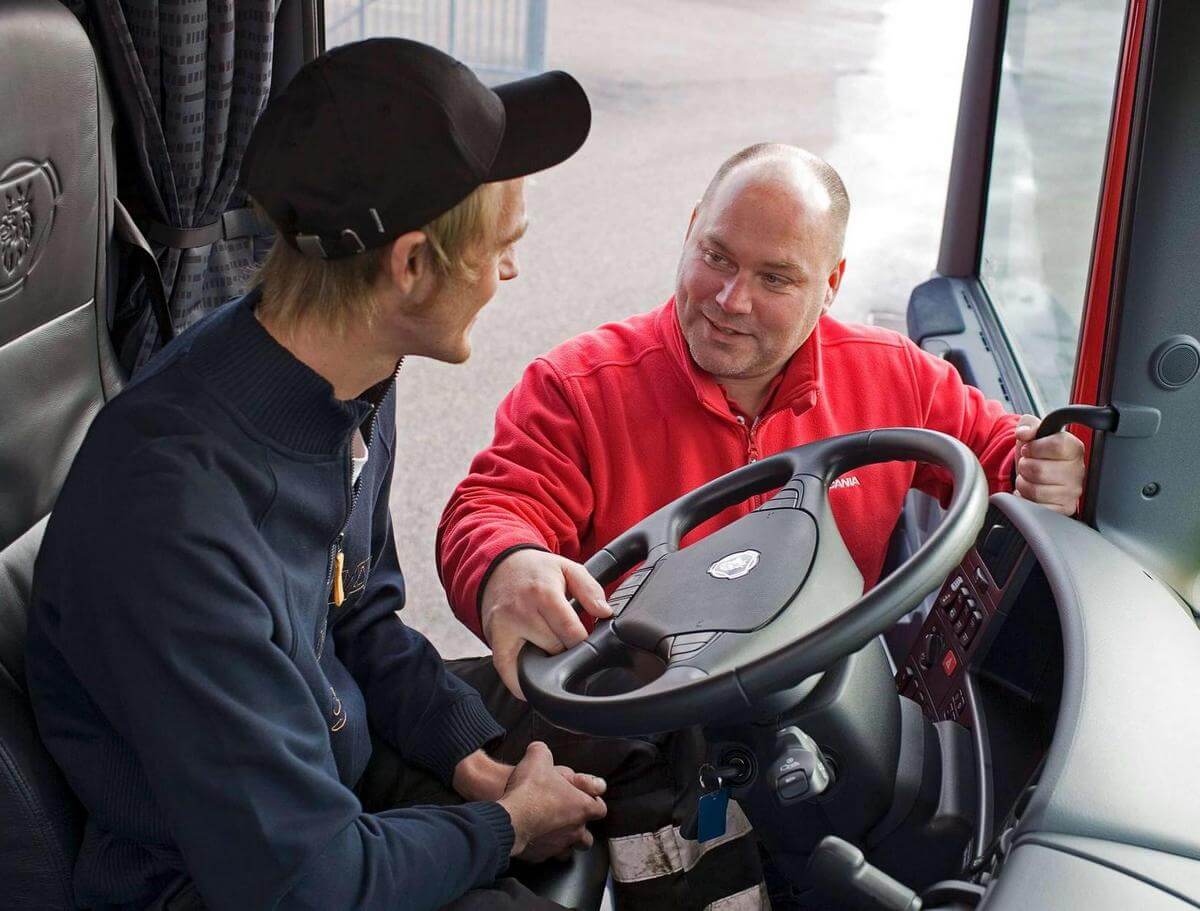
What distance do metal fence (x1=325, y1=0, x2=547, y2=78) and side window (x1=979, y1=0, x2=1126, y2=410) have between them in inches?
175

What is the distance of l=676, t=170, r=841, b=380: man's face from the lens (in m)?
1.78

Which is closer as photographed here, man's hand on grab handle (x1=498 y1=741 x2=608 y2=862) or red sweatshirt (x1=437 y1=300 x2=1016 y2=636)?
man's hand on grab handle (x1=498 y1=741 x2=608 y2=862)

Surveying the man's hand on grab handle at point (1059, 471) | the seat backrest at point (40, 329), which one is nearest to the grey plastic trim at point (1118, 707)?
the man's hand on grab handle at point (1059, 471)

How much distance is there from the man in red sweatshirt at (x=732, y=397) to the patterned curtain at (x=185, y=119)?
Answer: 455 millimetres

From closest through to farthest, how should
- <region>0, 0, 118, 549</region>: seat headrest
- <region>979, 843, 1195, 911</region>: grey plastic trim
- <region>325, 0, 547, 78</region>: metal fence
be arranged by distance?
<region>979, 843, 1195, 911</region>: grey plastic trim
<region>0, 0, 118, 549</region>: seat headrest
<region>325, 0, 547, 78</region>: metal fence

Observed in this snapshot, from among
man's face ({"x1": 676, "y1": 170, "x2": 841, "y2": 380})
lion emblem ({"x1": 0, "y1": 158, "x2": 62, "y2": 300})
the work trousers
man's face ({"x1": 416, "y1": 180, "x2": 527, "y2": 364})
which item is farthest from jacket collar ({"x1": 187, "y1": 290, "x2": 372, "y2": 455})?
man's face ({"x1": 676, "y1": 170, "x2": 841, "y2": 380})

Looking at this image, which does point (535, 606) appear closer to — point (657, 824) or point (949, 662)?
point (657, 824)

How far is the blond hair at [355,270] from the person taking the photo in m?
1.21

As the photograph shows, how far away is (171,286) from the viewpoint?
178cm

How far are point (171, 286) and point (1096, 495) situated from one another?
1243 mm

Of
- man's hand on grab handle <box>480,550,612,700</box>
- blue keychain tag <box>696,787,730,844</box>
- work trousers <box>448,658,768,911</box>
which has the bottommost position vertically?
work trousers <box>448,658,768,911</box>

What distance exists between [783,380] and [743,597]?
64 cm

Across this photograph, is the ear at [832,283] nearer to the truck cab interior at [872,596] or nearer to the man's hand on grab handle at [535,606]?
the truck cab interior at [872,596]

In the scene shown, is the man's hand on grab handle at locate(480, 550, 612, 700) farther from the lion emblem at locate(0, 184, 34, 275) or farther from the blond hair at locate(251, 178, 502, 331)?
the lion emblem at locate(0, 184, 34, 275)
